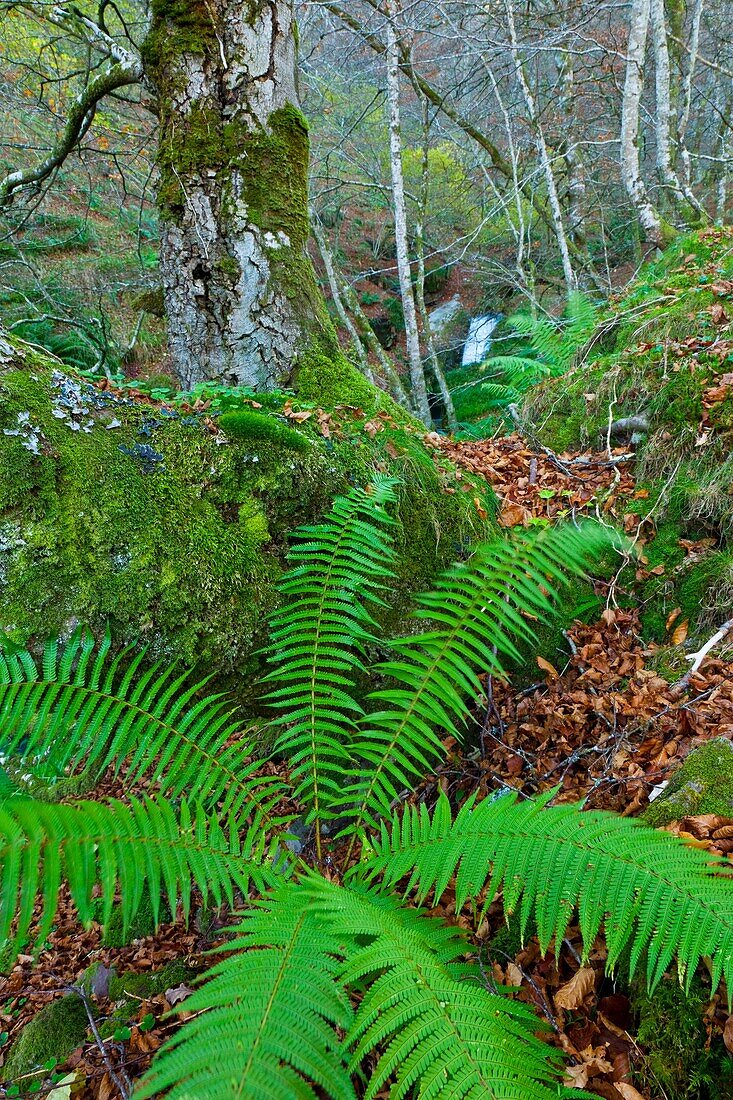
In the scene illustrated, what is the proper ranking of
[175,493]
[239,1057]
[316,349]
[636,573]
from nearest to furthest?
[239,1057]
[175,493]
[636,573]
[316,349]

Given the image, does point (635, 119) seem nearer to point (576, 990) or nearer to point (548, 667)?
point (548, 667)

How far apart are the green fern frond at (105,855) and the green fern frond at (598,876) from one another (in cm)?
51

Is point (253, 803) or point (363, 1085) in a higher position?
point (253, 803)

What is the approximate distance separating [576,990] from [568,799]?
60cm

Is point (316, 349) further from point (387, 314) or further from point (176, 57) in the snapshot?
point (387, 314)

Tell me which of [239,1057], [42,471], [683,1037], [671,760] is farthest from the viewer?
[42,471]

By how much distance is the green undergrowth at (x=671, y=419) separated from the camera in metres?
2.51

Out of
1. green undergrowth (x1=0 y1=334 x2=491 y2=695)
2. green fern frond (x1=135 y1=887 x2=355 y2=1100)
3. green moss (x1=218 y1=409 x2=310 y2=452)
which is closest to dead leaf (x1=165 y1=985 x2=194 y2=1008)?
green fern frond (x1=135 y1=887 x2=355 y2=1100)

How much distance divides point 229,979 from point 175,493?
1.65 metres

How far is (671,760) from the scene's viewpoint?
6.04 feet

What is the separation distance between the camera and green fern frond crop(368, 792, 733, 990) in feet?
3.68

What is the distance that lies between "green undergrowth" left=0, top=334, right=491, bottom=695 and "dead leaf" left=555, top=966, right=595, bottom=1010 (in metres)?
1.36

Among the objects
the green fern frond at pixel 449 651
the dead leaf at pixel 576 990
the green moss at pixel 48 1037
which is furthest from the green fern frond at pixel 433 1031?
the green moss at pixel 48 1037

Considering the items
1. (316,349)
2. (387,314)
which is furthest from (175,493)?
(387,314)
